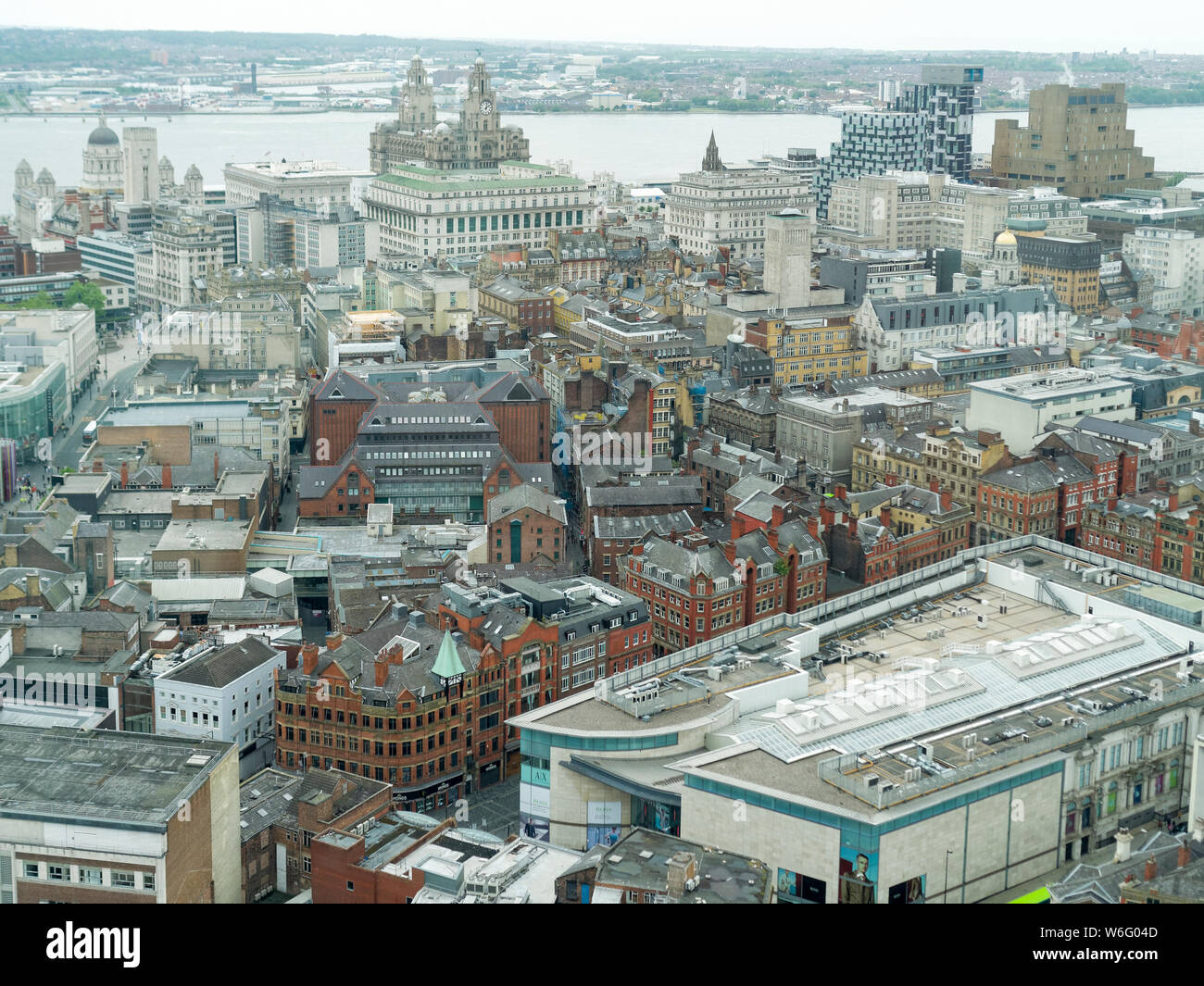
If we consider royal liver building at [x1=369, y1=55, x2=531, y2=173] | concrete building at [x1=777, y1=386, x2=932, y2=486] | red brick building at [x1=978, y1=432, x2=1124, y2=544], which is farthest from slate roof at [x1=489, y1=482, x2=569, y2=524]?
royal liver building at [x1=369, y1=55, x2=531, y2=173]

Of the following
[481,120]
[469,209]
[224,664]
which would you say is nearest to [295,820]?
[224,664]

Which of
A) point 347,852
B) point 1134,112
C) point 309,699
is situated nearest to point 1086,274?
point 309,699

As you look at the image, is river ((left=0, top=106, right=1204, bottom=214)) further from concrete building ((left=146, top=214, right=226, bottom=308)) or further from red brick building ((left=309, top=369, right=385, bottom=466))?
red brick building ((left=309, top=369, right=385, bottom=466))

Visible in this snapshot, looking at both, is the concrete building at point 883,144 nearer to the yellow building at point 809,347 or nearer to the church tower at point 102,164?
the yellow building at point 809,347

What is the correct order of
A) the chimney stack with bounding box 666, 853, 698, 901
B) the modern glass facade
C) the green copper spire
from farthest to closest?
the modern glass facade → the green copper spire → the chimney stack with bounding box 666, 853, 698, 901

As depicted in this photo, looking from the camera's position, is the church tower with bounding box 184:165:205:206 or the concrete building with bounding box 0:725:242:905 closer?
the concrete building with bounding box 0:725:242:905

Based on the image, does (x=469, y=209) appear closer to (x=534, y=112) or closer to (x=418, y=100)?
(x=418, y=100)

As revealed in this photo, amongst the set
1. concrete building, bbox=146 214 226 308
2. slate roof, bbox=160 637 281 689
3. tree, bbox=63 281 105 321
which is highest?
concrete building, bbox=146 214 226 308
